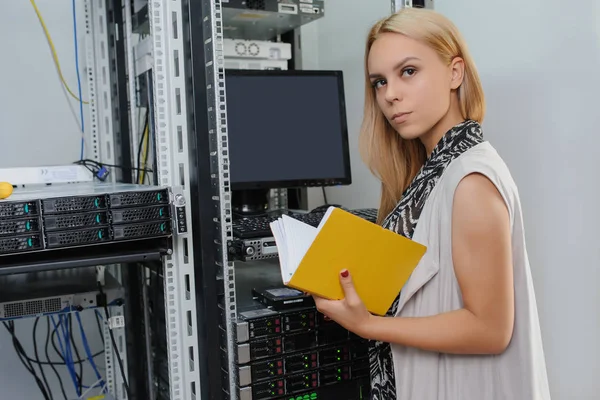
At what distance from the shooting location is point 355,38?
1.99 metres

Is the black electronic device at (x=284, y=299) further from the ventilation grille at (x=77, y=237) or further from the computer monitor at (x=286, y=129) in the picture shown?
the ventilation grille at (x=77, y=237)

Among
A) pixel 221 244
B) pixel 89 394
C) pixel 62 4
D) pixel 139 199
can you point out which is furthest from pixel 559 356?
pixel 62 4

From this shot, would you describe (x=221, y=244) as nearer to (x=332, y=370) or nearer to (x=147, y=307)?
(x=332, y=370)

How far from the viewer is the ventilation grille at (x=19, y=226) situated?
1005 millimetres

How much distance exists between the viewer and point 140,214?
1.12 m

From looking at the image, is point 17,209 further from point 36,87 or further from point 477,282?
point 36,87

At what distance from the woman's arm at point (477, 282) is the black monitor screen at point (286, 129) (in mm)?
720


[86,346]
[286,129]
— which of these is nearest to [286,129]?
[286,129]

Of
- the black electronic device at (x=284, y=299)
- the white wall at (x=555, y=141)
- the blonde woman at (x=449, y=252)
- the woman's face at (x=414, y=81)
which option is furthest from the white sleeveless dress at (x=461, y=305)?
the white wall at (x=555, y=141)

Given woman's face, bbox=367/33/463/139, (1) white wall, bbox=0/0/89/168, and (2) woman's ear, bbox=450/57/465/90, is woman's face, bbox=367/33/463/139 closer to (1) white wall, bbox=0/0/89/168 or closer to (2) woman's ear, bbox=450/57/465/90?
(2) woman's ear, bbox=450/57/465/90

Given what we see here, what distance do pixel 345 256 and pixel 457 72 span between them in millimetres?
398

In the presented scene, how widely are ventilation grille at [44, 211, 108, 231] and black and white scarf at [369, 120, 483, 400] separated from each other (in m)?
0.58

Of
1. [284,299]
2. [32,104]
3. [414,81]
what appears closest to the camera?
[414,81]

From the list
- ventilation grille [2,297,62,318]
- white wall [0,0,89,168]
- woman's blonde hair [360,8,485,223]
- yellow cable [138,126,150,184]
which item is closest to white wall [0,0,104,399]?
white wall [0,0,89,168]
